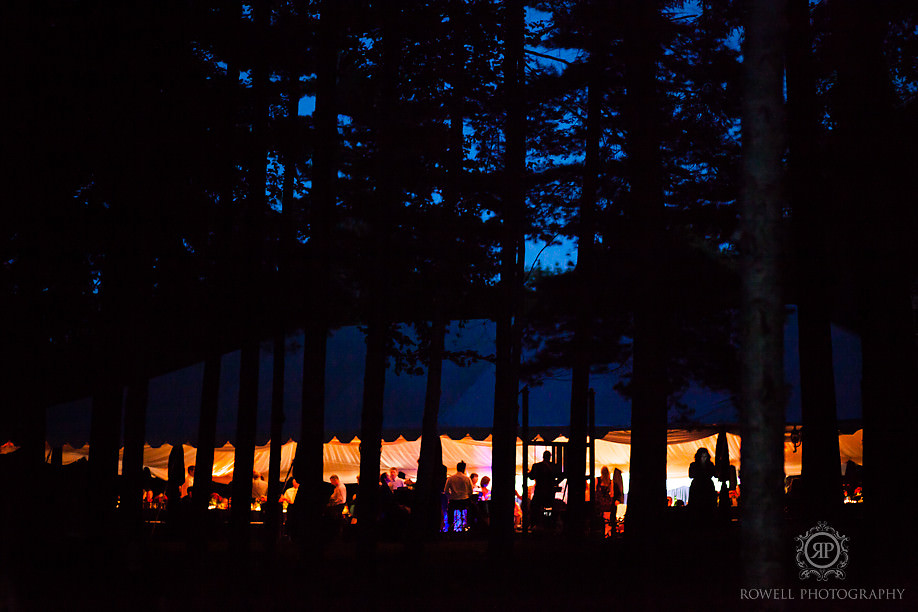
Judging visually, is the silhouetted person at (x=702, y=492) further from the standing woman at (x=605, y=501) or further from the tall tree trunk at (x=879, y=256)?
the tall tree trunk at (x=879, y=256)

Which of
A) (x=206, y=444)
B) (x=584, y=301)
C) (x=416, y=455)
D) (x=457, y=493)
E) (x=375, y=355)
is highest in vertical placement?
(x=584, y=301)

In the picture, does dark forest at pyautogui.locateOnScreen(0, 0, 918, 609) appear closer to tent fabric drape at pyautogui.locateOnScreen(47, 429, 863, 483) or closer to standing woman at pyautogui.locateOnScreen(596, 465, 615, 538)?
standing woman at pyautogui.locateOnScreen(596, 465, 615, 538)

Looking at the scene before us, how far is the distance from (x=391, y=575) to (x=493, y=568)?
156 centimetres

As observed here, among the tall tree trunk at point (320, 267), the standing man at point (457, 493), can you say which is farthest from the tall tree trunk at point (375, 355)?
the standing man at point (457, 493)

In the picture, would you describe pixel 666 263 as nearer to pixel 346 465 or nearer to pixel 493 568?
pixel 493 568

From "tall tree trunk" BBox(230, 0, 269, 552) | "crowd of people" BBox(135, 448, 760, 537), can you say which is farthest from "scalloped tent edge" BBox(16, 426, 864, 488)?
"tall tree trunk" BBox(230, 0, 269, 552)

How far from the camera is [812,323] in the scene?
38.1ft

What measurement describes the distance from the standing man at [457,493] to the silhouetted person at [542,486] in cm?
154

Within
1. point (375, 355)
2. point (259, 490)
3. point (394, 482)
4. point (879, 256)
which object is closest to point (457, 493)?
point (394, 482)

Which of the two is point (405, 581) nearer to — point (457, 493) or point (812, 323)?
point (812, 323)

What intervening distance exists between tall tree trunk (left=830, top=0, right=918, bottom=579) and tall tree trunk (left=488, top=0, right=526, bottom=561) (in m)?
5.11

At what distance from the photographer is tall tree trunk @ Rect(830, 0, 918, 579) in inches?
438

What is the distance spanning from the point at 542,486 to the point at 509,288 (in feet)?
32.7

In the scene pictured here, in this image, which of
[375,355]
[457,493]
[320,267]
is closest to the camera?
[375,355]
